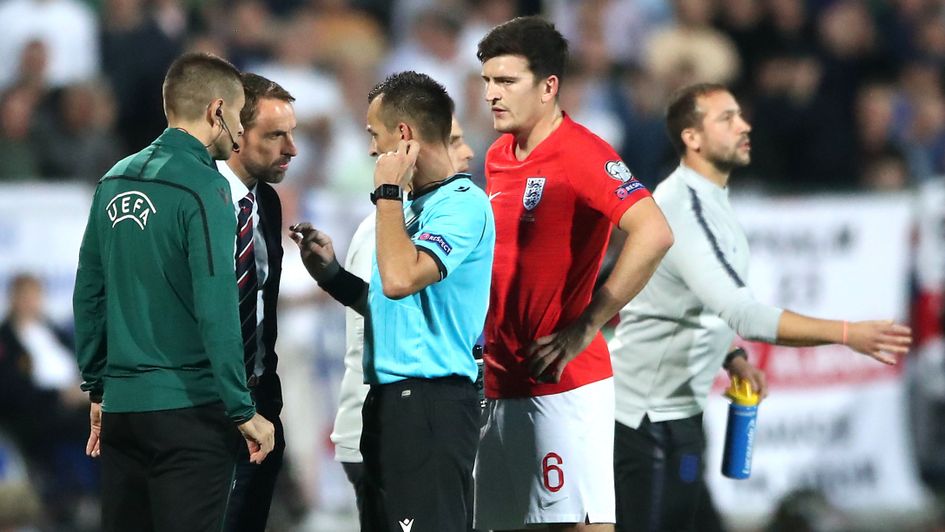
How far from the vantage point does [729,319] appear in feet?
18.2

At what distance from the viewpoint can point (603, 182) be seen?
511 centimetres

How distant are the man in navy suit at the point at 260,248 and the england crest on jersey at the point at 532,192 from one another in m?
0.89

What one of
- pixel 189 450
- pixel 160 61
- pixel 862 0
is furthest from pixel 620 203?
pixel 862 0

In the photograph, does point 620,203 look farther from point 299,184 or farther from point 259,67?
point 259,67

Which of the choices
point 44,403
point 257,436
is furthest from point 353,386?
point 44,403

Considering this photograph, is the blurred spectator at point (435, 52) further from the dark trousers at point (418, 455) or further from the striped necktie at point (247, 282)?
the dark trousers at point (418, 455)

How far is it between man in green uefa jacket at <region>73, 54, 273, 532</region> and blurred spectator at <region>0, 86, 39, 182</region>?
4935 mm

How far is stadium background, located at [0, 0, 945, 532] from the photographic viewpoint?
9.19m

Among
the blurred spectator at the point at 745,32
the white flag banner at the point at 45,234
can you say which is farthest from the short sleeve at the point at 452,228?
the blurred spectator at the point at 745,32

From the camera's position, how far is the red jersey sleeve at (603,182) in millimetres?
5070

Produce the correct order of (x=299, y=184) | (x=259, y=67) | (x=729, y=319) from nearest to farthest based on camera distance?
(x=729, y=319) → (x=299, y=184) → (x=259, y=67)

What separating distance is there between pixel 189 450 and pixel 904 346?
2605 mm

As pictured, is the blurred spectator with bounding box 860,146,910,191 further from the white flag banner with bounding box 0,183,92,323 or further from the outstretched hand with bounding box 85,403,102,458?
the outstretched hand with bounding box 85,403,102,458

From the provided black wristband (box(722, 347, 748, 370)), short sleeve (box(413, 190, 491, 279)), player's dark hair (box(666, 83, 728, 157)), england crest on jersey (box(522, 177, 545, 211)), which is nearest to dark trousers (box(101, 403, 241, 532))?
short sleeve (box(413, 190, 491, 279))
